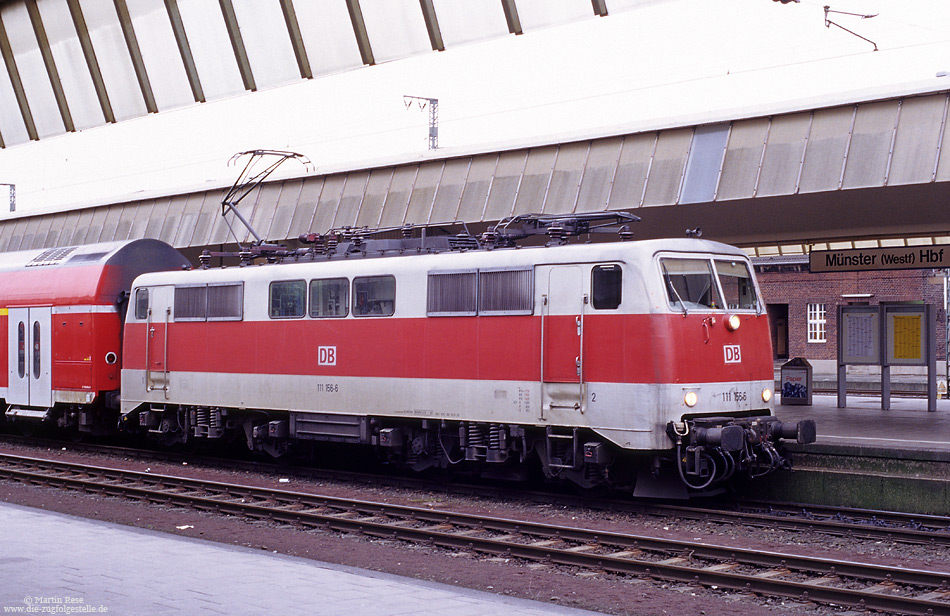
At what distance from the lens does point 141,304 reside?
20.1 m

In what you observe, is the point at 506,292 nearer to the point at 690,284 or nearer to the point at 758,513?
the point at 690,284

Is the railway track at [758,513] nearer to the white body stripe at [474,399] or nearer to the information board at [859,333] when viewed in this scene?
the white body stripe at [474,399]

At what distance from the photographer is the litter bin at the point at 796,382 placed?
23719mm

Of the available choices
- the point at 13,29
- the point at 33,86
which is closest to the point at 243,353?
the point at 33,86

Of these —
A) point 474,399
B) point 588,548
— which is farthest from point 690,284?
point 588,548

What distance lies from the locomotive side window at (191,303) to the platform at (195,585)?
8138 millimetres

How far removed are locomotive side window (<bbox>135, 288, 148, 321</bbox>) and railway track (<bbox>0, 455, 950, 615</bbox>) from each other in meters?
4.05

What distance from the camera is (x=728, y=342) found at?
46.1ft

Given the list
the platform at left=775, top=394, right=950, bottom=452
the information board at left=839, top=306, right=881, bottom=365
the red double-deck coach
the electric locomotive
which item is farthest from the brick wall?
the electric locomotive

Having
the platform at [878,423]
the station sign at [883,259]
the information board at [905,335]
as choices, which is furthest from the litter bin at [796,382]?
the station sign at [883,259]

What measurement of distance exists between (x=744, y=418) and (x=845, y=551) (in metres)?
2.51

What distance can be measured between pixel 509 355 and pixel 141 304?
886 centimetres

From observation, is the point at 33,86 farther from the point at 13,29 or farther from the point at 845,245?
the point at 845,245

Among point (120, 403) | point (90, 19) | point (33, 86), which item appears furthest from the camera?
point (120, 403)
